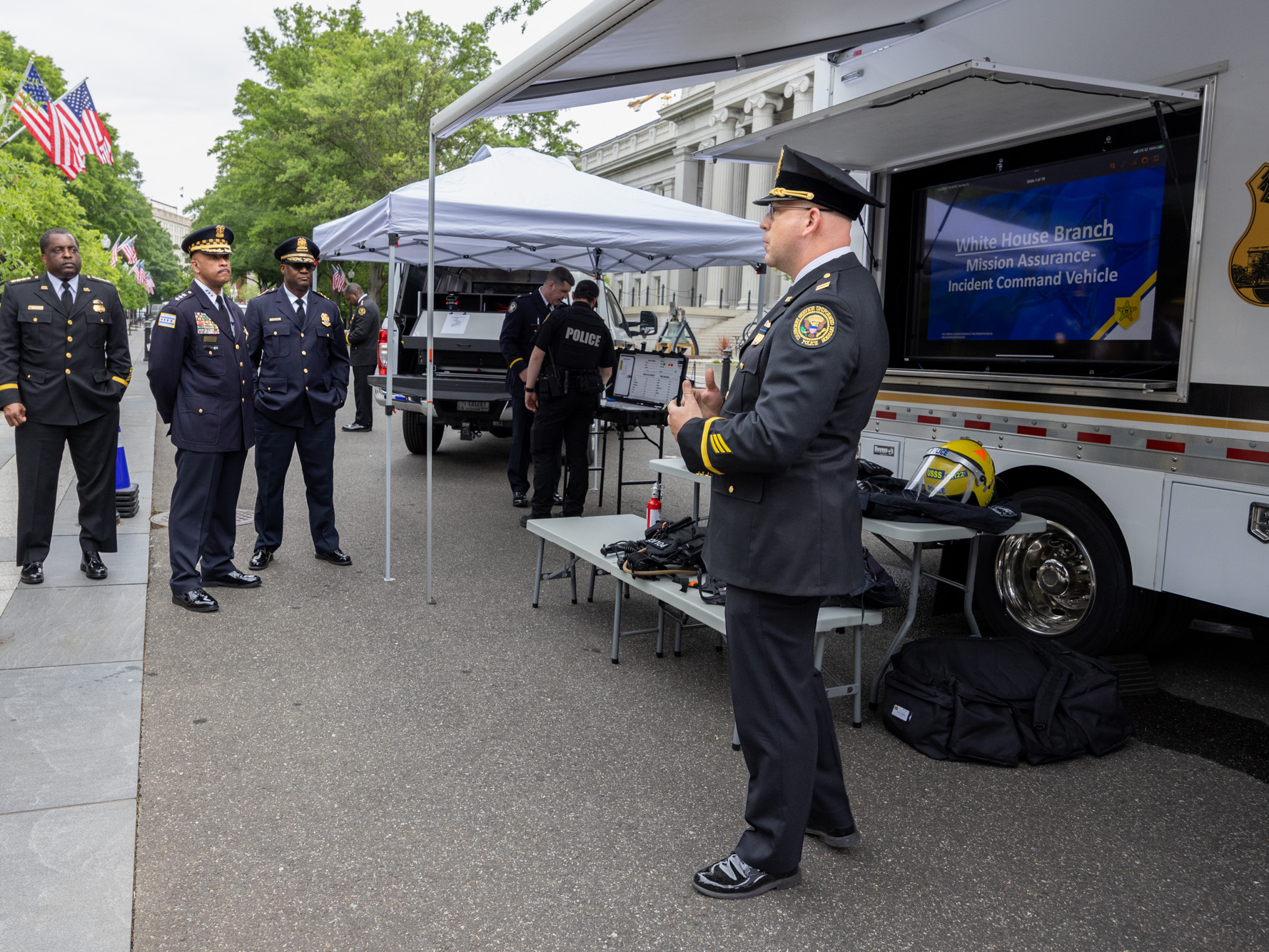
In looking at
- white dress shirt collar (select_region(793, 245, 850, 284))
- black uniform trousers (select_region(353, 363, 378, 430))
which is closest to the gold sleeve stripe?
white dress shirt collar (select_region(793, 245, 850, 284))

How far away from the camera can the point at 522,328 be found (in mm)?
9125

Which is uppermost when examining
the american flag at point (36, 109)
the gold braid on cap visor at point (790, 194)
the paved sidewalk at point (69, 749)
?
the american flag at point (36, 109)

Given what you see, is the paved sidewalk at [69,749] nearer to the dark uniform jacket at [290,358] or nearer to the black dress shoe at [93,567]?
the black dress shoe at [93,567]

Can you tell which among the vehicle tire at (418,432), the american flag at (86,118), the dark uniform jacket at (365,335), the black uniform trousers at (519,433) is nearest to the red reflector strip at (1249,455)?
the black uniform trousers at (519,433)

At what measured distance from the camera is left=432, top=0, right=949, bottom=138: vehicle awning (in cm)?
378

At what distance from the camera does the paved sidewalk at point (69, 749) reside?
2705mm

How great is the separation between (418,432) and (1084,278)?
841cm

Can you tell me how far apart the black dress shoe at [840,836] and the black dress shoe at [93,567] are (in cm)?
486

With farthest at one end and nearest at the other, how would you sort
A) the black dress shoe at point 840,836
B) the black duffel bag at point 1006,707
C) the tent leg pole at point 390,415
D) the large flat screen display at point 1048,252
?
1. the tent leg pole at point 390,415
2. the large flat screen display at point 1048,252
3. the black duffel bag at point 1006,707
4. the black dress shoe at point 840,836

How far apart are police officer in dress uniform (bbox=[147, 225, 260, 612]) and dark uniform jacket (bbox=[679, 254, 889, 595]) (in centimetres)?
394

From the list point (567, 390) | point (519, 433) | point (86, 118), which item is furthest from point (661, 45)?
point (86, 118)

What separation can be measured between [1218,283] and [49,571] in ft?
21.7

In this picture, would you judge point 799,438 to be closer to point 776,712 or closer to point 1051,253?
point 776,712

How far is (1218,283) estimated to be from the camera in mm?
3977
